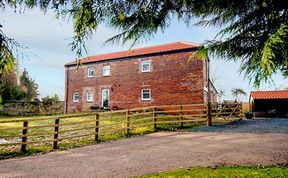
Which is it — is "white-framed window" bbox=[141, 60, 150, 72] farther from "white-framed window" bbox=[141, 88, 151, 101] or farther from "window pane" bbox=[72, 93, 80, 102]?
"window pane" bbox=[72, 93, 80, 102]

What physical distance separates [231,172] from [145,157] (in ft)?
9.44

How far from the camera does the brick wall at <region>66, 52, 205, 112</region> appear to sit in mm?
24203

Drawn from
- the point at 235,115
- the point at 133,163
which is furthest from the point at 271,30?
the point at 235,115

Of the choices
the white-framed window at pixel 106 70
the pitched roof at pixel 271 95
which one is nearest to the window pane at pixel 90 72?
the white-framed window at pixel 106 70

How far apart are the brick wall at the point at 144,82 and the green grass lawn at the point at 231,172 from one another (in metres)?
17.1

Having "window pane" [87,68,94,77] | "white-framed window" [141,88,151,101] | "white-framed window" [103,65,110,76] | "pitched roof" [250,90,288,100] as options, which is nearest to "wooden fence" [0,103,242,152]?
"white-framed window" [141,88,151,101]

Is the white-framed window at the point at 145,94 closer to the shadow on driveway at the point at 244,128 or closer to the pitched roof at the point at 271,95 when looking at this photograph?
the shadow on driveway at the point at 244,128

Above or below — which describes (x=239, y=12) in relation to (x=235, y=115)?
above

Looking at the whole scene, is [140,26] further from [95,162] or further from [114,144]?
[114,144]

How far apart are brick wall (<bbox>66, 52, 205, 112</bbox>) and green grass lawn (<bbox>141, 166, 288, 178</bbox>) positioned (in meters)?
17.1

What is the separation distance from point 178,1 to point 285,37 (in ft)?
5.69

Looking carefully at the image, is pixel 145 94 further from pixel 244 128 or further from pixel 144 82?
pixel 244 128

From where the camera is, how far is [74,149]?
33.7ft

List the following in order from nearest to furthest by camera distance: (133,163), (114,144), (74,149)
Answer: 1. (133,163)
2. (74,149)
3. (114,144)
